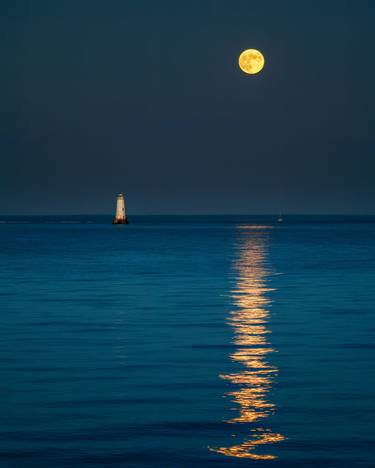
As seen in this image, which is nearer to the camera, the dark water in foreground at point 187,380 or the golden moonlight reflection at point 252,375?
the dark water in foreground at point 187,380

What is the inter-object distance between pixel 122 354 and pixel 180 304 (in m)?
13.2

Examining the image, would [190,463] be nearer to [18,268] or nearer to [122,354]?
[122,354]

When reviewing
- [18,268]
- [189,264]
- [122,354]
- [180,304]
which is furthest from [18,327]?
[189,264]

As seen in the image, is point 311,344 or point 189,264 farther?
point 189,264

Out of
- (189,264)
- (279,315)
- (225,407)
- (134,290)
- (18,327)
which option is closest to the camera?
(225,407)

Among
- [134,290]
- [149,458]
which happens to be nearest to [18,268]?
[134,290]

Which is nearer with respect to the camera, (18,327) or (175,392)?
(175,392)

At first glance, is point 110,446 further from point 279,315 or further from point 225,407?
point 279,315

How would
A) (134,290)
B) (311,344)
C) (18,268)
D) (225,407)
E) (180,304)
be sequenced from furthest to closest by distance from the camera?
(18,268) < (134,290) < (180,304) < (311,344) < (225,407)

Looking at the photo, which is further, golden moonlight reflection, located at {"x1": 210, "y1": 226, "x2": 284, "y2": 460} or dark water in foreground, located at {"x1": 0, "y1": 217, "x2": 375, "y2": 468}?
golden moonlight reflection, located at {"x1": 210, "y1": 226, "x2": 284, "y2": 460}

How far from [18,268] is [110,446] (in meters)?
48.5

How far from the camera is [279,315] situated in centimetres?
3055

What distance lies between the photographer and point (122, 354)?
21.5m

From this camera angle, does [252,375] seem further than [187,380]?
Yes
